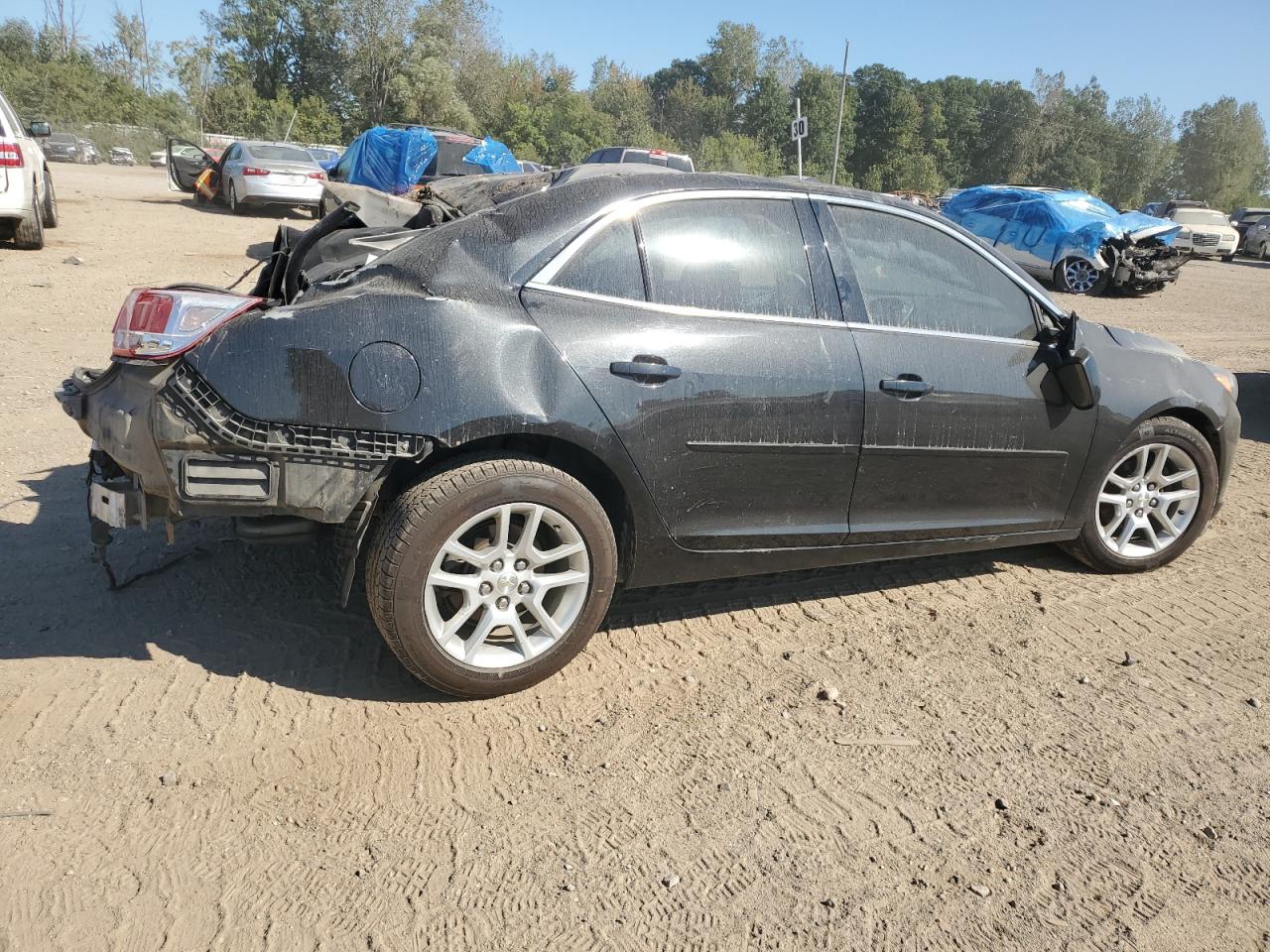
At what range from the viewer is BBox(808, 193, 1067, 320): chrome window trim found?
12.5 feet

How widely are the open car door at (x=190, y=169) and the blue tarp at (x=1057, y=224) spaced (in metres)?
15.1

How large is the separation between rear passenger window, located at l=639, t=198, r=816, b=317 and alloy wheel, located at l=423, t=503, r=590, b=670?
903 mm

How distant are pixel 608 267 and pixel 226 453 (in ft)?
4.45

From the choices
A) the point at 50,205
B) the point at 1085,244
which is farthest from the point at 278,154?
the point at 1085,244

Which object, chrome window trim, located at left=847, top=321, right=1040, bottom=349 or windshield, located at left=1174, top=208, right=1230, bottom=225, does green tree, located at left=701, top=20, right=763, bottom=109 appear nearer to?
windshield, located at left=1174, top=208, right=1230, bottom=225

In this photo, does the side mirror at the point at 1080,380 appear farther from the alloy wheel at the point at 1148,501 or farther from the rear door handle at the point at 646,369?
the rear door handle at the point at 646,369

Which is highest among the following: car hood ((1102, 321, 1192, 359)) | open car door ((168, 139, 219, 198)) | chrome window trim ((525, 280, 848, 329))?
open car door ((168, 139, 219, 198))

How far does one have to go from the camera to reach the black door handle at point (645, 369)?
3.20m

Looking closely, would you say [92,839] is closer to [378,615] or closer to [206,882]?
[206,882]

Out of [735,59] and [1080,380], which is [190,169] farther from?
[735,59]

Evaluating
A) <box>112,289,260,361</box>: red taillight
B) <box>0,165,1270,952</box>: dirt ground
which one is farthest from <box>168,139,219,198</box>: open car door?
<box>112,289,260,361</box>: red taillight

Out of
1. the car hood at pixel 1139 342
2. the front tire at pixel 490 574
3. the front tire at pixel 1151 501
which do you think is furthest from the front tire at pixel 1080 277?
the front tire at pixel 490 574

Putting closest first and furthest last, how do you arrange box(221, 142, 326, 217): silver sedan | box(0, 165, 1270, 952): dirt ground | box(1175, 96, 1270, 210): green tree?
box(0, 165, 1270, 952): dirt ground < box(221, 142, 326, 217): silver sedan < box(1175, 96, 1270, 210): green tree

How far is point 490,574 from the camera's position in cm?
315
